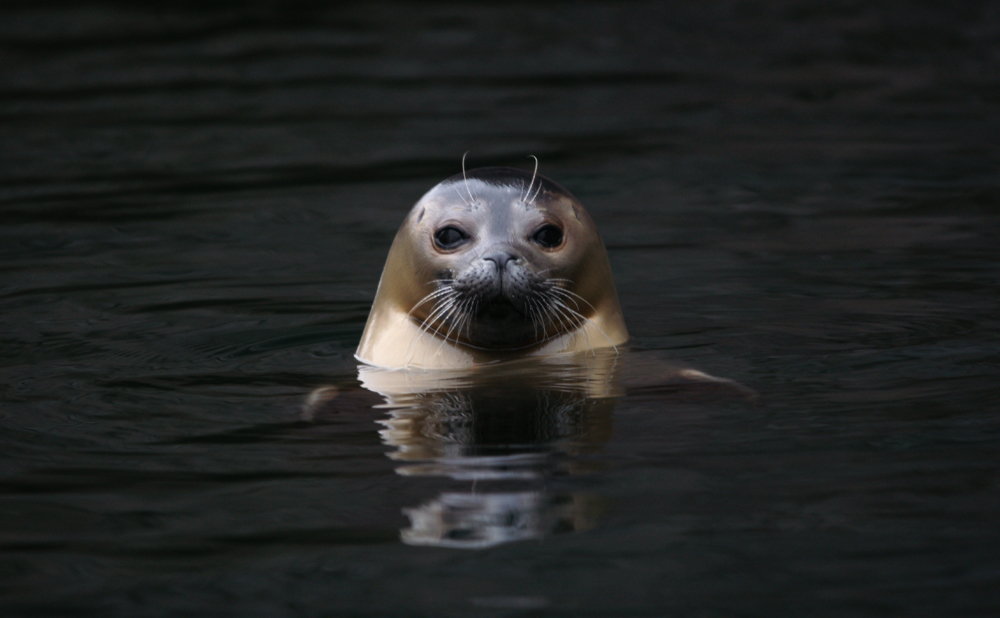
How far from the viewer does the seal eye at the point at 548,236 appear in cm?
529

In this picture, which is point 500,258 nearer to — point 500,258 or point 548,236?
point 500,258

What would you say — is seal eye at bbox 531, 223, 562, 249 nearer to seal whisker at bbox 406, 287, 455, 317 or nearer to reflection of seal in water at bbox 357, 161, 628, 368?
reflection of seal in water at bbox 357, 161, 628, 368

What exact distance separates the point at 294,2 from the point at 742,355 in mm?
11483

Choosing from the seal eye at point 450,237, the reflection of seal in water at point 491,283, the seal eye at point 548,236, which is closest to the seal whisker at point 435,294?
the reflection of seal in water at point 491,283

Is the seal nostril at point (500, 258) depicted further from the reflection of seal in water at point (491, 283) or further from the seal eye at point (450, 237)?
the seal eye at point (450, 237)

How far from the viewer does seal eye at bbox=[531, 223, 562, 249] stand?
529cm

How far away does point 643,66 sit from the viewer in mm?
13188

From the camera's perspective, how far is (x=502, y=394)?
16.3ft

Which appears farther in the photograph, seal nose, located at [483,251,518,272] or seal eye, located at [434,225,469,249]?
seal eye, located at [434,225,469,249]

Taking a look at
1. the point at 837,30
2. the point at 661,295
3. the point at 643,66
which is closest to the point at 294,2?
the point at 643,66

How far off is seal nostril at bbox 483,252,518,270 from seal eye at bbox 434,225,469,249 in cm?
29

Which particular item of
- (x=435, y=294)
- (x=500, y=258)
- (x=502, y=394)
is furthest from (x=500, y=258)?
(x=502, y=394)

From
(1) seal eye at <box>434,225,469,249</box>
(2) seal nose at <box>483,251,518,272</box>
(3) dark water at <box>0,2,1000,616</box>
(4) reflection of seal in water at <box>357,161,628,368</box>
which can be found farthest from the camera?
(1) seal eye at <box>434,225,469,249</box>

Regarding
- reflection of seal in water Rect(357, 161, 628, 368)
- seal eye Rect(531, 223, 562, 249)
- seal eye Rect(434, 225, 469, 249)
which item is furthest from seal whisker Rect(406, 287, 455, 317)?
seal eye Rect(531, 223, 562, 249)
